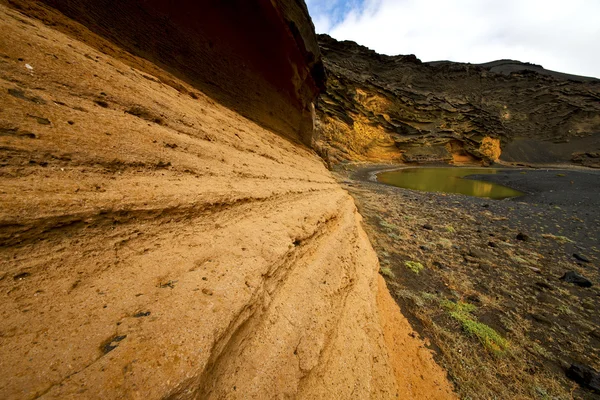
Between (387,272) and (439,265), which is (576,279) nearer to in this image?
(439,265)

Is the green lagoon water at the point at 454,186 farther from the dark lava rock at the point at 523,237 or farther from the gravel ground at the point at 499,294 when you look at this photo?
the dark lava rock at the point at 523,237

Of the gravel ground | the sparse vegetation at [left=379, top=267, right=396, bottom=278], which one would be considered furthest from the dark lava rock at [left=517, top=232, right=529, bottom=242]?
the sparse vegetation at [left=379, top=267, right=396, bottom=278]

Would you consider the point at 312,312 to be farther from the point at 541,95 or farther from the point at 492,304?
the point at 541,95

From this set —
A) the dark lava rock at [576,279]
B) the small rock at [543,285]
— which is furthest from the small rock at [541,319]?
the dark lava rock at [576,279]

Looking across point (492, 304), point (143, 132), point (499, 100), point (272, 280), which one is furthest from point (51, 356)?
point (499, 100)

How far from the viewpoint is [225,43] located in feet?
18.5

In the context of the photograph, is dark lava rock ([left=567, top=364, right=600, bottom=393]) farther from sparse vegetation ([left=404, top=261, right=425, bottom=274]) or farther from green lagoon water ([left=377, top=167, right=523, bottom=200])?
green lagoon water ([left=377, top=167, right=523, bottom=200])

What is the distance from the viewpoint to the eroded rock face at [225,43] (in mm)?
3590

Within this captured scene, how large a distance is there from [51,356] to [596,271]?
8441mm

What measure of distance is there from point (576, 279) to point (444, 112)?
39041mm

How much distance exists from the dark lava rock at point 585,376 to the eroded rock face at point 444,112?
20124 mm

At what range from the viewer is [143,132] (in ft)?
7.63

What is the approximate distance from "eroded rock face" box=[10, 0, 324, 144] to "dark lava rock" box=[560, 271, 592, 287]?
7.56 meters

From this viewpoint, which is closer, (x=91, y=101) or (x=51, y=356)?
(x=51, y=356)
